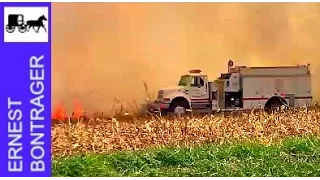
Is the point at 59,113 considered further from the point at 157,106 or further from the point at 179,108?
the point at 179,108

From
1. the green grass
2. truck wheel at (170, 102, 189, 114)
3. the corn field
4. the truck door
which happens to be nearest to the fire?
the corn field

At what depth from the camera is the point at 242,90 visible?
10.5m

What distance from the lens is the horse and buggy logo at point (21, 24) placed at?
5032 mm

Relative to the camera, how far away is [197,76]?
28.6 feet

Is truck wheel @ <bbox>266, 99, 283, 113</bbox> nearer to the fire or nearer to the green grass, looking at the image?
the green grass

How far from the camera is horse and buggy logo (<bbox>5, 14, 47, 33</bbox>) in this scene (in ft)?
16.5

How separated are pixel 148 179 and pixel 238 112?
3.72 metres

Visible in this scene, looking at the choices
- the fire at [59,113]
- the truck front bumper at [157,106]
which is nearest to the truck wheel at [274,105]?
the truck front bumper at [157,106]

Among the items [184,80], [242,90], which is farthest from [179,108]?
[242,90]

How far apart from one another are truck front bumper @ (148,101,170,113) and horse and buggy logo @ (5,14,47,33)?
3.19m

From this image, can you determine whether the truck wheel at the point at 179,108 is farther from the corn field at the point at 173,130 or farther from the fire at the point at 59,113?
the fire at the point at 59,113

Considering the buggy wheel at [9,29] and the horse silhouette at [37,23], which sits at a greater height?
the horse silhouette at [37,23]

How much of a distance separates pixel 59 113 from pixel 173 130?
141 centimetres

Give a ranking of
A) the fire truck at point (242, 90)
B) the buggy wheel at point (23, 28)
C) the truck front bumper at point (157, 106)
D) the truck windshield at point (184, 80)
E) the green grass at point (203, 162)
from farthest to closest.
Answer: the fire truck at point (242, 90) → the truck windshield at point (184, 80) → the truck front bumper at point (157, 106) → the green grass at point (203, 162) → the buggy wheel at point (23, 28)
